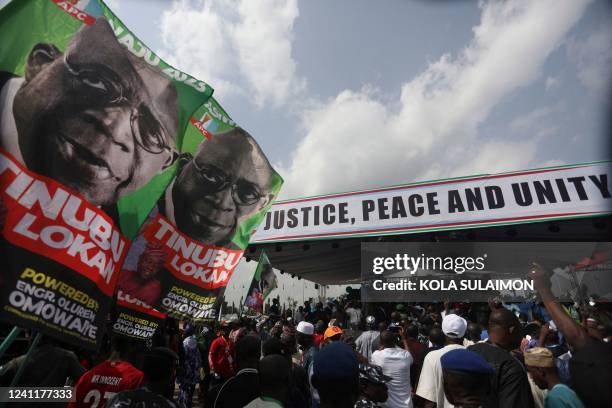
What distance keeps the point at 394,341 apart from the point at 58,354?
401cm

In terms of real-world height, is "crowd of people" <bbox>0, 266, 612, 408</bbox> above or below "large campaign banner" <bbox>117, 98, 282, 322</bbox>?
below

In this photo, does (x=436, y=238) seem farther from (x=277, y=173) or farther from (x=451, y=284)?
(x=277, y=173)

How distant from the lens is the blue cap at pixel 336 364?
186 centimetres

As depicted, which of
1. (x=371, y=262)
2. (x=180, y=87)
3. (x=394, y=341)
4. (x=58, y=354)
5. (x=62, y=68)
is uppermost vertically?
(x=371, y=262)

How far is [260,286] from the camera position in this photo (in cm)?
1009

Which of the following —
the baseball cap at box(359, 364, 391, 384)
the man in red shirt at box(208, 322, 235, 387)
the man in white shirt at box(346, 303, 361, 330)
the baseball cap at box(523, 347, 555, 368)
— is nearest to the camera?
the baseball cap at box(359, 364, 391, 384)

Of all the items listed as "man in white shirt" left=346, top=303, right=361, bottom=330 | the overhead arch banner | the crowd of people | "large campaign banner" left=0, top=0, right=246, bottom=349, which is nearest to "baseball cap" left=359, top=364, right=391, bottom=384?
the crowd of people

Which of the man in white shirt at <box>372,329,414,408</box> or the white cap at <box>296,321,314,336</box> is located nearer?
the man in white shirt at <box>372,329,414,408</box>

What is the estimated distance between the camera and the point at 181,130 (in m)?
3.31

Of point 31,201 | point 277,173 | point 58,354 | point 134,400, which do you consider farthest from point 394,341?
point 31,201

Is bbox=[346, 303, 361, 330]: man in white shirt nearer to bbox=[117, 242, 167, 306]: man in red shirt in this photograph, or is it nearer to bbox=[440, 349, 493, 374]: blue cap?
bbox=[117, 242, 167, 306]: man in red shirt

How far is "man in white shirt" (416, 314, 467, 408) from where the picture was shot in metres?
3.74

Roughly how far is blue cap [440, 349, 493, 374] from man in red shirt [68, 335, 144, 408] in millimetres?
2844
